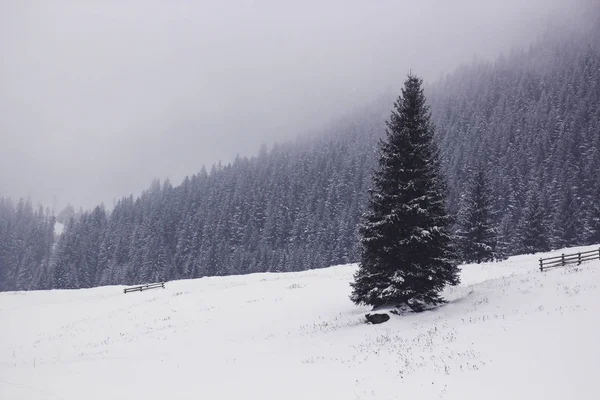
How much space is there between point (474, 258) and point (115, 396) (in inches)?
1738

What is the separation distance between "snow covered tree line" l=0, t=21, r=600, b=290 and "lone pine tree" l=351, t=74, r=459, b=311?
67.2m

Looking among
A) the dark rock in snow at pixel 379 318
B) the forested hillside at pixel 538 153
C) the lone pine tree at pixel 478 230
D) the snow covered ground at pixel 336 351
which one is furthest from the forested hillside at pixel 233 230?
the dark rock in snow at pixel 379 318

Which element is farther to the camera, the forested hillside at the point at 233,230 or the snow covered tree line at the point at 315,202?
the forested hillside at the point at 233,230

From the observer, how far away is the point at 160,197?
18850 cm

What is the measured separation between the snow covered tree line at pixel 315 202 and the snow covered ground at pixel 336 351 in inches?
Result: 2660

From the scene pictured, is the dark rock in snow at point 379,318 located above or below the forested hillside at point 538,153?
below

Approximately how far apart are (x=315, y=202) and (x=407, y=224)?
121063mm

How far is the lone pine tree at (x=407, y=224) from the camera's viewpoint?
1997cm

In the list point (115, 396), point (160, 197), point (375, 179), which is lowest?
point (115, 396)

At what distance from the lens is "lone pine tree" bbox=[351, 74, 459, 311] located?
65.5 ft

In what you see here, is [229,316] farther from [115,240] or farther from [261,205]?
[115,240]

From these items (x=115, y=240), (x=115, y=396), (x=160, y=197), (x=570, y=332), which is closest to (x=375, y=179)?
(x=570, y=332)

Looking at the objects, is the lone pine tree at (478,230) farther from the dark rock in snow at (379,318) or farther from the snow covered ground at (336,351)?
the dark rock in snow at (379,318)

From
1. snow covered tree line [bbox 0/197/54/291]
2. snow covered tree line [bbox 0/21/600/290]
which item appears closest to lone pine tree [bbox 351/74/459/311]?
snow covered tree line [bbox 0/21/600/290]
